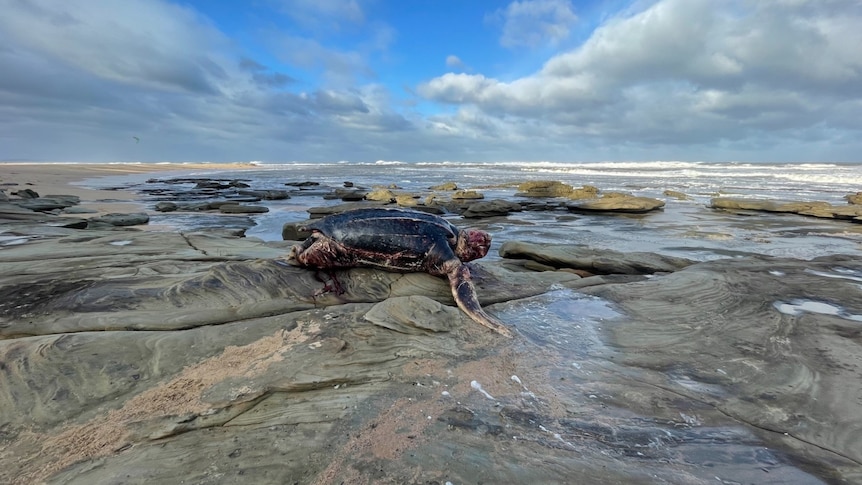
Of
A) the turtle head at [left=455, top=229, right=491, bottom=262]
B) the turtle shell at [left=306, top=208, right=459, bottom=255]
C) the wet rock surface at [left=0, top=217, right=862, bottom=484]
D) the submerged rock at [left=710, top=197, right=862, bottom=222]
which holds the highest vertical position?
the turtle shell at [left=306, top=208, right=459, bottom=255]

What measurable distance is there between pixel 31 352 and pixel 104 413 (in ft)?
3.03

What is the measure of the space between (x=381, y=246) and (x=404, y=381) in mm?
1964

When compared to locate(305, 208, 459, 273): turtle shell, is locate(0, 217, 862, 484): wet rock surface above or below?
below

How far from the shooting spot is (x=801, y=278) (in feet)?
18.2

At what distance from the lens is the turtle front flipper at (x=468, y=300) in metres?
3.67

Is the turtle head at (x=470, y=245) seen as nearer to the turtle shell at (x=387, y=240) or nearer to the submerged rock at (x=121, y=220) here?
the turtle shell at (x=387, y=240)

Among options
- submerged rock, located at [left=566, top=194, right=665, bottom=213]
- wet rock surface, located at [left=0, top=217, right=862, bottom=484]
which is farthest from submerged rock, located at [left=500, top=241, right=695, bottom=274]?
submerged rock, located at [left=566, top=194, right=665, bottom=213]

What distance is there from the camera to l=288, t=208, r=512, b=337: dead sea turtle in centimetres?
448

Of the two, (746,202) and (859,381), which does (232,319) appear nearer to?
(859,381)

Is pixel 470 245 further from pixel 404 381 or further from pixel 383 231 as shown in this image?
pixel 404 381

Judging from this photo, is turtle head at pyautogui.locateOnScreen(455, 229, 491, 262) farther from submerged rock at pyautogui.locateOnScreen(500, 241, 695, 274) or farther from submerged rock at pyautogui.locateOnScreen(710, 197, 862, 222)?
submerged rock at pyautogui.locateOnScreen(710, 197, 862, 222)

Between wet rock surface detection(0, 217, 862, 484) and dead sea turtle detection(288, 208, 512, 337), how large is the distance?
0.16 meters

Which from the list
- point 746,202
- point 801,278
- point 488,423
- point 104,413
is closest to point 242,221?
point 104,413

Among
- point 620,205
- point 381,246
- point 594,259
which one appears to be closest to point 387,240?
point 381,246
